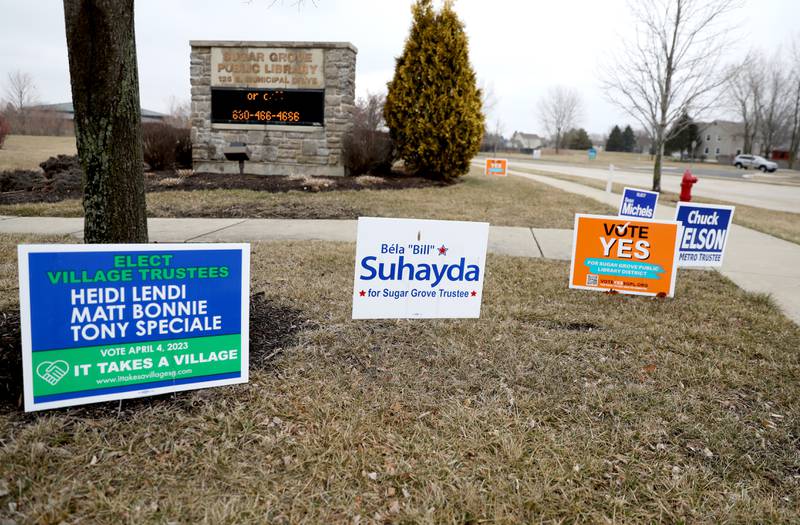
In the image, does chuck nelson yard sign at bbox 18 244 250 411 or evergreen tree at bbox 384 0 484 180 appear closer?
chuck nelson yard sign at bbox 18 244 250 411

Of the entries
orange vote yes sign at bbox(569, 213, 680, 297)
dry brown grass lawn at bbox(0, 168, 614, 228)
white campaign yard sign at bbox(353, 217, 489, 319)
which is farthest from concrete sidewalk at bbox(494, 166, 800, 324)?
white campaign yard sign at bbox(353, 217, 489, 319)

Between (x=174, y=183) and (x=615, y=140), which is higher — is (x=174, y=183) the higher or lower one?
the lower one

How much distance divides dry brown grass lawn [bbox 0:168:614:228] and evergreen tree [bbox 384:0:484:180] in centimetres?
171

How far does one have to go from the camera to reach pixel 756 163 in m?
48.2

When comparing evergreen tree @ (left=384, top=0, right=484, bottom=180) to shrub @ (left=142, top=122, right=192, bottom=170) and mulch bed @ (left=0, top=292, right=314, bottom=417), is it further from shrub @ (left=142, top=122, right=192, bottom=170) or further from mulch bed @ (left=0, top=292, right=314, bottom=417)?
mulch bed @ (left=0, top=292, right=314, bottom=417)

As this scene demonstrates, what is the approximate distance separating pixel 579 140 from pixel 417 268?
94.3 meters

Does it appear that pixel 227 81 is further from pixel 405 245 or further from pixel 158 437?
pixel 158 437

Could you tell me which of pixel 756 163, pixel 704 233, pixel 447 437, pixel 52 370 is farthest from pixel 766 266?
pixel 756 163

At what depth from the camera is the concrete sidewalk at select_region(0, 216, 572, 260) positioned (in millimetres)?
6469

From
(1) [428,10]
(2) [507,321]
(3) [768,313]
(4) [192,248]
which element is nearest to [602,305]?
(2) [507,321]

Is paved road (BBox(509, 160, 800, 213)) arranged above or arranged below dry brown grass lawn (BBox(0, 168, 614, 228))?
above

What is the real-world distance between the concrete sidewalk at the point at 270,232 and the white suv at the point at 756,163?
163 feet

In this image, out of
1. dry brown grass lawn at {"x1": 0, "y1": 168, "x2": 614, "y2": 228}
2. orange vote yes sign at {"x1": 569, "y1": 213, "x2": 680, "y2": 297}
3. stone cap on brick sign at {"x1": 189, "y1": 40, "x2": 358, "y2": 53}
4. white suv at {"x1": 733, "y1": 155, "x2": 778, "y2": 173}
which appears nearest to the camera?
orange vote yes sign at {"x1": 569, "y1": 213, "x2": 680, "y2": 297}

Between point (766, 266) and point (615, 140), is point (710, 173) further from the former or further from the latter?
point (615, 140)
